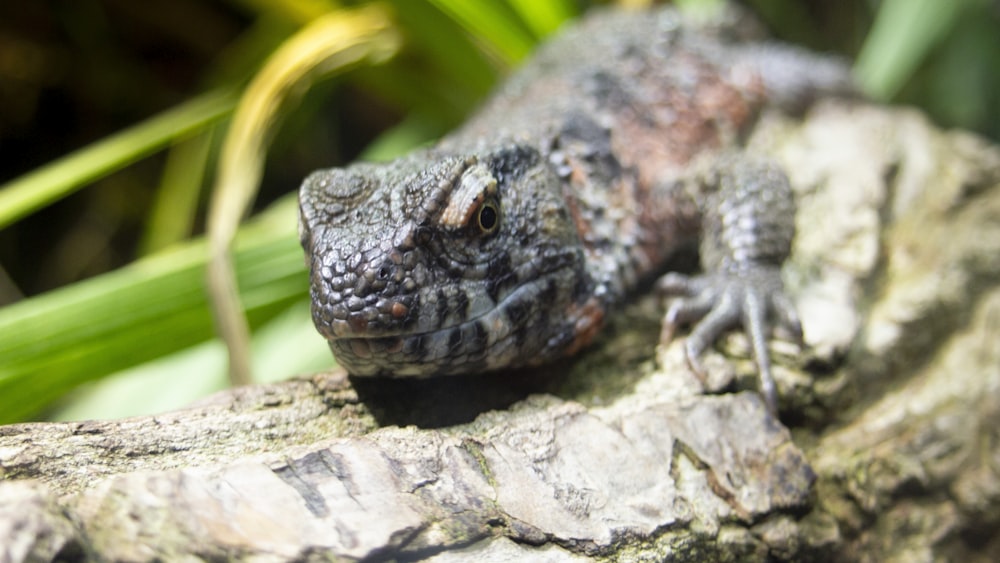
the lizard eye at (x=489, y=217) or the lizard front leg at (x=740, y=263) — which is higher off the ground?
the lizard eye at (x=489, y=217)

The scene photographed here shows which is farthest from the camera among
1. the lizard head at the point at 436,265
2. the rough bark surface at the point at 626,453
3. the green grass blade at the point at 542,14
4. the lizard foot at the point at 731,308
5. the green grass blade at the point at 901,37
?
the green grass blade at the point at 901,37

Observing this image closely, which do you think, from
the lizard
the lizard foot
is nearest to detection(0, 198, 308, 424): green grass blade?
the lizard

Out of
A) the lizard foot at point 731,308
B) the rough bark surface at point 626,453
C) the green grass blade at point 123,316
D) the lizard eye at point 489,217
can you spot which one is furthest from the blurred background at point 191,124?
the lizard foot at point 731,308

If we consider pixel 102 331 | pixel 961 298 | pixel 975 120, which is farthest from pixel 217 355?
pixel 975 120

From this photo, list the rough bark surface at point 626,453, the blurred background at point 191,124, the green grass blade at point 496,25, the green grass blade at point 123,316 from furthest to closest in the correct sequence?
the green grass blade at point 496,25
the blurred background at point 191,124
the green grass blade at point 123,316
the rough bark surface at point 626,453

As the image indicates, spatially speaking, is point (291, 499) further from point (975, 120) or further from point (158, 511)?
point (975, 120)

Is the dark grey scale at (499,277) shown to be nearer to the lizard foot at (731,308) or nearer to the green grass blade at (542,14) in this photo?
the lizard foot at (731,308)

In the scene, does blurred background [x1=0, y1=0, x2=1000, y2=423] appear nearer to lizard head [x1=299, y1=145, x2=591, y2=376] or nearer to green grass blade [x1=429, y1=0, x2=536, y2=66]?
green grass blade [x1=429, y1=0, x2=536, y2=66]

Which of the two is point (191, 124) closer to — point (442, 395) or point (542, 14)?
point (542, 14)
